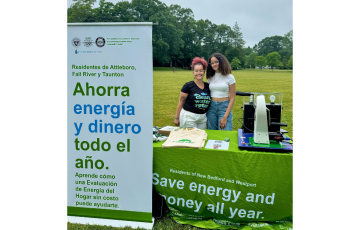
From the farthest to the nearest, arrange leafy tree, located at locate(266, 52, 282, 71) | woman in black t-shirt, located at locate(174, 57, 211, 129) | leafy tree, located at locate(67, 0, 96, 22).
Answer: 1. leafy tree, located at locate(67, 0, 96, 22)
2. leafy tree, located at locate(266, 52, 282, 71)
3. woman in black t-shirt, located at locate(174, 57, 211, 129)

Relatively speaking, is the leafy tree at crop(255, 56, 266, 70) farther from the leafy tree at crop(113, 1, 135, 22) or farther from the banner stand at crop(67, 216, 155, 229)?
the banner stand at crop(67, 216, 155, 229)

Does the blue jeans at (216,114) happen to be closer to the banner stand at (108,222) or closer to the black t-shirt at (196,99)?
the black t-shirt at (196,99)

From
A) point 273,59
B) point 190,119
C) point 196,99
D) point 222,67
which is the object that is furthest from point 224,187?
point 273,59

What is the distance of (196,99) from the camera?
107 inches

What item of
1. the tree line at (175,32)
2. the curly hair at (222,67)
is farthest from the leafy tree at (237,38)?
Answer: the curly hair at (222,67)

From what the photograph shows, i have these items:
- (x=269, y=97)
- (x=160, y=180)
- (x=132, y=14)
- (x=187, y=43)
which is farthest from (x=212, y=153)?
(x=132, y=14)

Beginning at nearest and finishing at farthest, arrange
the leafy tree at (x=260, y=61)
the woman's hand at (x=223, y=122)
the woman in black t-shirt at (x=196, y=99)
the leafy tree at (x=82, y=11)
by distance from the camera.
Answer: the woman in black t-shirt at (x=196, y=99)
the woman's hand at (x=223, y=122)
the leafy tree at (x=260, y=61)
the leafy tree at (x=82, y=11)

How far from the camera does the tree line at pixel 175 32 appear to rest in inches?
931

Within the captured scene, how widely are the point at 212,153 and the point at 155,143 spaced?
1.87 ft

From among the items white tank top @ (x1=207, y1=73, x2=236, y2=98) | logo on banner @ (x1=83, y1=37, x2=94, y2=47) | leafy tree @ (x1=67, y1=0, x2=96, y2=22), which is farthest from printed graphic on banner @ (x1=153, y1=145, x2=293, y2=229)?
leafy tree @ (x1=67, y1=0, x2=96, y2=22)

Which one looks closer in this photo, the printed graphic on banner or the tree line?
the printed graphic on banner

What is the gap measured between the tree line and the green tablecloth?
2128 centimetres

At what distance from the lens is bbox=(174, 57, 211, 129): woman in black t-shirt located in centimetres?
273

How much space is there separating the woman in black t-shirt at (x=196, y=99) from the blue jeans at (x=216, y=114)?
9 centimetres
